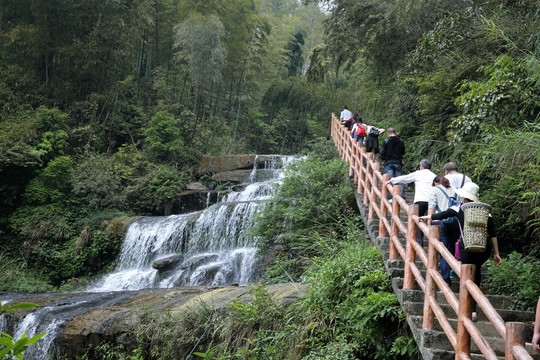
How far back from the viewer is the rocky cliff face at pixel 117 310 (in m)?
7.43

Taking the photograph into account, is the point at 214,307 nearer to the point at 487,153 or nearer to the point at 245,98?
the point at 487,153

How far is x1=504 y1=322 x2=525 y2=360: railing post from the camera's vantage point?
2599mm

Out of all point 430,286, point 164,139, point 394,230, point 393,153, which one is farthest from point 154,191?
point 430,286

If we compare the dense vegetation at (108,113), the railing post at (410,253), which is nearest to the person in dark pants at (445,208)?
the railing post at (410,253)

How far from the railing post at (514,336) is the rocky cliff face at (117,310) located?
4.30 m

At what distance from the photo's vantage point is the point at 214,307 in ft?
23.6

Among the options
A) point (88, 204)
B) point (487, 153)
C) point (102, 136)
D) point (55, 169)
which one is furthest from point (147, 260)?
point (487, 153)

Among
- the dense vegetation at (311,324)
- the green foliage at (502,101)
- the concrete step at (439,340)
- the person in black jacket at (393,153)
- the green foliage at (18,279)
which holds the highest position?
A: the green foliage at (502,101)

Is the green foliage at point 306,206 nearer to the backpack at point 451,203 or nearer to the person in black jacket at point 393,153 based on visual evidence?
Result: the person in black jacket at point 393,153

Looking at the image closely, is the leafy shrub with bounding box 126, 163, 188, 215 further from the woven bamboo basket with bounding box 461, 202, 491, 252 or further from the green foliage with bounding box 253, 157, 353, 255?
the woven bamboo basket with bounding box 461, 202, 491, 252

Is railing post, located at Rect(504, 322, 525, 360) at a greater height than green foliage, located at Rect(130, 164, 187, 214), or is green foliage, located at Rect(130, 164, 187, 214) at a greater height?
railing post, located at Rect(504, 322, 525, 360)

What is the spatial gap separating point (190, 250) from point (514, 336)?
38.6 feet

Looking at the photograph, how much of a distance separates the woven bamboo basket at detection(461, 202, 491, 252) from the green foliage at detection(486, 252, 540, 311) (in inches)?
56.7

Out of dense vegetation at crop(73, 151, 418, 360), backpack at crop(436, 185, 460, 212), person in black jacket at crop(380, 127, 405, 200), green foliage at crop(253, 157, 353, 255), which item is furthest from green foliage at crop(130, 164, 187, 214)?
backpack at crop(436, 185, 460, 212)
